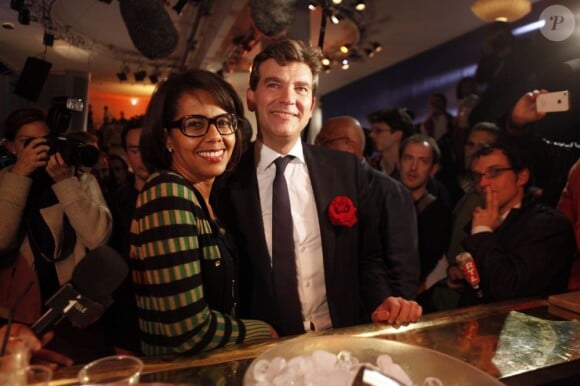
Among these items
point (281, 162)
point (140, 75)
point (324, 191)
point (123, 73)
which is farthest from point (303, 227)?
point (140, 75)

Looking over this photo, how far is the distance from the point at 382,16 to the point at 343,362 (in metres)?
6.43

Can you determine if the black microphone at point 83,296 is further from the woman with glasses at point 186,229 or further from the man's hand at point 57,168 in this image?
the man's hand at point 57,168

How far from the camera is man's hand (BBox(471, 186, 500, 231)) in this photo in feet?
6.72

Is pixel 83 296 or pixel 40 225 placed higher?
pixel 40 225

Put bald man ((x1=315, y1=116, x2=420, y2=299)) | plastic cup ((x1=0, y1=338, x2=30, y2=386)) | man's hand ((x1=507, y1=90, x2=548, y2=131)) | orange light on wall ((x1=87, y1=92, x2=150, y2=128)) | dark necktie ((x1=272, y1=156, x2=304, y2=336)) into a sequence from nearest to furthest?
plastic cup ((x1=0, y1=338, x2=30, y2=386)) < dark necktie ((x1=272, y1=156, x2=304, y2=336)) < bald man ((x1=315, y1=116, x2=420, y2=299)) < man's hand ((x1=507, y1=90, x2=548, y2=131)) < orange light on wall ((x1=87, y1=92, x2=150, y2=128))

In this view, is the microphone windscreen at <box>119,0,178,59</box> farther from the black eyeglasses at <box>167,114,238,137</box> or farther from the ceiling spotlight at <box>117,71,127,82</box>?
the ceiling spotlight at <box>117,71,127,82</box>

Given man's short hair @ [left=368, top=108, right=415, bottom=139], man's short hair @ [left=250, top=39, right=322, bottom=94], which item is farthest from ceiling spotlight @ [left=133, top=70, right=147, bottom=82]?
man's short hair @ [left=250, top=39, right=322, bottom=94]

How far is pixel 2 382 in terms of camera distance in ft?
2.61

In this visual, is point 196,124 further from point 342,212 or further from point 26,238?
point 26,238

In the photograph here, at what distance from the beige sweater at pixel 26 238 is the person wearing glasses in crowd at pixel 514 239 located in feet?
5.94

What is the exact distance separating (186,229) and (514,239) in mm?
1565

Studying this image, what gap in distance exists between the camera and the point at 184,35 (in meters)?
6.10

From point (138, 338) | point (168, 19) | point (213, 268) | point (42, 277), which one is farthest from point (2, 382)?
point (168, 19)

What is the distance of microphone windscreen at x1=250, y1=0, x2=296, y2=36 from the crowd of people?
5.26ft
